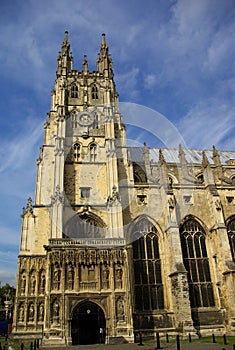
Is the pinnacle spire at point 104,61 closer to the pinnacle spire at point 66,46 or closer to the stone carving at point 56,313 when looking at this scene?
the pinnacle spire at point 66,46

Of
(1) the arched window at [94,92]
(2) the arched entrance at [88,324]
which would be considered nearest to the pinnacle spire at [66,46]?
(1) the arched window at [94,92]

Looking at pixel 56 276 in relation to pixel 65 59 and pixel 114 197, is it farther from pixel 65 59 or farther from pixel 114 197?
pixel 65 59

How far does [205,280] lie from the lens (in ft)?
83.6

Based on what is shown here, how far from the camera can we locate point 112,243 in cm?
2253

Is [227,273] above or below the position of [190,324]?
above

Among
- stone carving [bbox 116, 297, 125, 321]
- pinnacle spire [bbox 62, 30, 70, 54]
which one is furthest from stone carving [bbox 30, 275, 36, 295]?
pinnacle spire [bbox 62, 30, 70, 54]

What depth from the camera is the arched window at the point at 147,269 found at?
79.2 ft

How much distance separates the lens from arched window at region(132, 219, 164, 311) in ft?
79.2

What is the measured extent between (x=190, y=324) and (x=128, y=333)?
16.0ft

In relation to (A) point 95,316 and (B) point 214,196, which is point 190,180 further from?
(A) point 95,316

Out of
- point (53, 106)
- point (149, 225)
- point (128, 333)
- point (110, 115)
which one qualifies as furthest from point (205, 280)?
point (53, 106)

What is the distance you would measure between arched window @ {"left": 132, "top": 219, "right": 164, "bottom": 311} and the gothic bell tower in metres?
2.83

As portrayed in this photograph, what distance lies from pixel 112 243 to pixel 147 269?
471 cm

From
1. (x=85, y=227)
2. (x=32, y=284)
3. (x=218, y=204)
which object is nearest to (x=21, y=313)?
(x=32, y=284)
